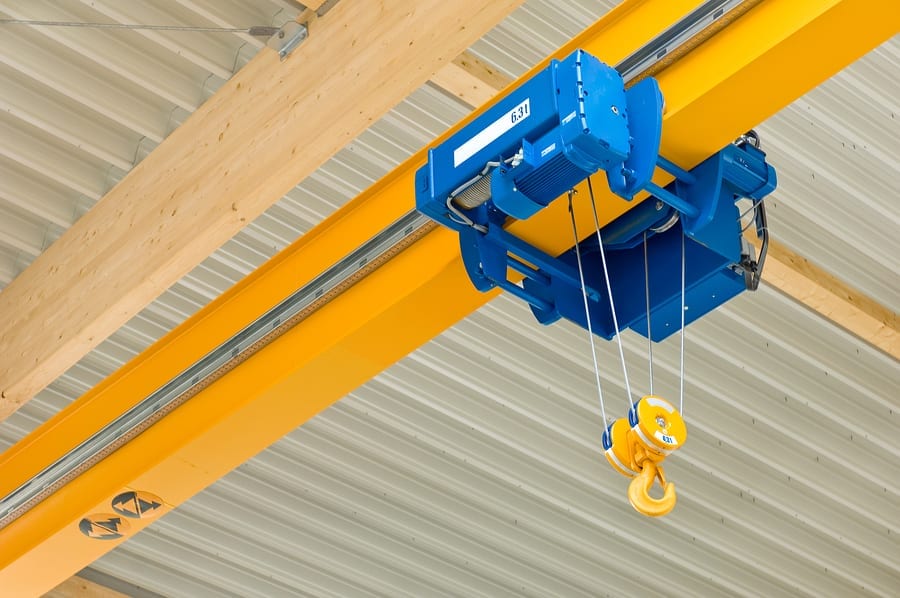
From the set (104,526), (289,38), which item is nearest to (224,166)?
(289,38)

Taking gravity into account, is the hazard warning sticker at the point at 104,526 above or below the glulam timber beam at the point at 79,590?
below

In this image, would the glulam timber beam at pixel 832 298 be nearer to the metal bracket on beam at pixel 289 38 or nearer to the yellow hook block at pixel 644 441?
the metal bracket on beam at pixel 289 38

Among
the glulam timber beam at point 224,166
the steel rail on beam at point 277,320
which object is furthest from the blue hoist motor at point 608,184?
the glulam timber beam at point 224,166

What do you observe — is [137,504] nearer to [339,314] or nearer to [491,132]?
[339,314]

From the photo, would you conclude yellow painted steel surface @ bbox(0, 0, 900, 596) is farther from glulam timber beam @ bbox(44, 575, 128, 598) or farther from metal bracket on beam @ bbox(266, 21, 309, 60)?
glulam timber beam @ bbox(44, 575, 128, 598)

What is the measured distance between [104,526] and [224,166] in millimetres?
1428

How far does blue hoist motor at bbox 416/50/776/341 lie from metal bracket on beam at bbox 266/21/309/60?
124 cm

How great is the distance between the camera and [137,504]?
4.91 m

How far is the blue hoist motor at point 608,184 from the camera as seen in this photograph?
322 centimetres

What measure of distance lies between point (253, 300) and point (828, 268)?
8.73 feet

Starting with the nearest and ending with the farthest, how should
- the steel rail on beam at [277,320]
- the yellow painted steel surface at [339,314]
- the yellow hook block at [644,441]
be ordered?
1. the yellow hook block at [644,441]
2. the yellow painted steel surface at [339,314]
3. the steel rail on beam at [277,320]

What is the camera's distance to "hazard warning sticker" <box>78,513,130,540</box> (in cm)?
498

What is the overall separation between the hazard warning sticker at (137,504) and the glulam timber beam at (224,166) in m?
0.57

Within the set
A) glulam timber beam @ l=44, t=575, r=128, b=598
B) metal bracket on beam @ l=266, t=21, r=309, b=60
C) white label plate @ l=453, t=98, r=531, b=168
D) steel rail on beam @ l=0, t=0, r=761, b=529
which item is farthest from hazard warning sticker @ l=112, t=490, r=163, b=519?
glulam timber beam @ l=44, t=575, r=128, b=598
